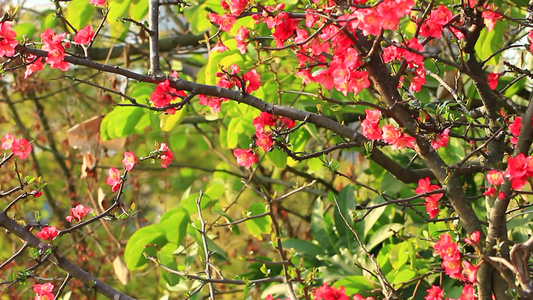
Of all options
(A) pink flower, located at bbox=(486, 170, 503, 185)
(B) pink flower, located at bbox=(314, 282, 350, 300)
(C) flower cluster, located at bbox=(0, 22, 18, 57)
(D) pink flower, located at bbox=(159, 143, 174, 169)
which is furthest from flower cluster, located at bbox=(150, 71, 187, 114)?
(A) pink flower, located at bbox=(486, 170, 503, 185)

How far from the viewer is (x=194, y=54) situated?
3617mm

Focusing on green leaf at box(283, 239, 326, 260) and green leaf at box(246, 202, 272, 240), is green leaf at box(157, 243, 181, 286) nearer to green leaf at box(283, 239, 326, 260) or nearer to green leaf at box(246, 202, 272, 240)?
green leaf at box(246, 202, 272, 240)

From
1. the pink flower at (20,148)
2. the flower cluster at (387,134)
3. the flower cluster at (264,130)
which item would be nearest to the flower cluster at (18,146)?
the pink flower at (20,148)

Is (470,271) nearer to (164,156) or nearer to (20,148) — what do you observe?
(164,156)

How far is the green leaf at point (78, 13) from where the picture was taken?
253cm

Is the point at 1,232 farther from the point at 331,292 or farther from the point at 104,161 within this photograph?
the point at 331,292

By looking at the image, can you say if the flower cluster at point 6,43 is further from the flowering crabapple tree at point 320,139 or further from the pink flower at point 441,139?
the pink flower at point 441,139

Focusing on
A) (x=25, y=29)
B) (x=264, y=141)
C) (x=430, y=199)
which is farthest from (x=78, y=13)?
(x=430, y=199)

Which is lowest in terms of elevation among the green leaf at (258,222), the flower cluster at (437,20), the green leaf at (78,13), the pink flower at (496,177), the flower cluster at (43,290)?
the pink flower at (496,177)

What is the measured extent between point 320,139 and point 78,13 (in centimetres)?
112

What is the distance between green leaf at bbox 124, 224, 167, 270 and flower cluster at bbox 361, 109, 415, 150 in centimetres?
119

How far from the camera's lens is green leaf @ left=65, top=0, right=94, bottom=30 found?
2.53 metres

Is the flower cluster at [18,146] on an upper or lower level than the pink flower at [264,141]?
upper

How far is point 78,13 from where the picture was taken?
2.54 metres
